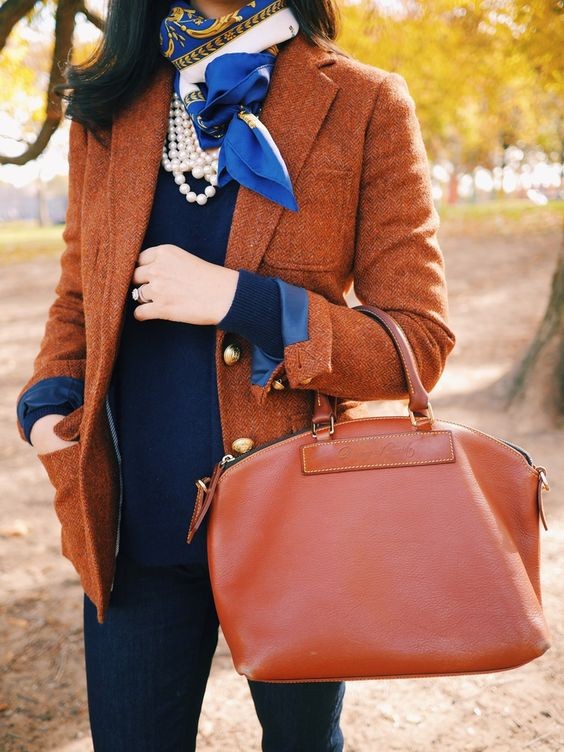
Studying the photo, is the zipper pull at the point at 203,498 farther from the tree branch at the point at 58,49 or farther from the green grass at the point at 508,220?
the green grass at the point at 508,220

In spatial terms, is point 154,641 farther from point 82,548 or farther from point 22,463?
point 22,463

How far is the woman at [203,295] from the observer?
136cm

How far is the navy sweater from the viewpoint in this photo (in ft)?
4.76

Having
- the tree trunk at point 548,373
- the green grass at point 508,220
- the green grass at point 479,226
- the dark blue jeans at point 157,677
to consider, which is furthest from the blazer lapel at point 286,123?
the green grass at point 508,220

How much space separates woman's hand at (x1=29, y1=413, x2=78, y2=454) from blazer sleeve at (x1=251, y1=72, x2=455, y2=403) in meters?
0.47

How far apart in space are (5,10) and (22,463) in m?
3.41

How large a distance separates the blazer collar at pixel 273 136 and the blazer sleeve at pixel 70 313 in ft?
0.49

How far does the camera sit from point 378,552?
124cm

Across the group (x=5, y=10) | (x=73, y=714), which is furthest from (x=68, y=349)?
(x=5, y=10)

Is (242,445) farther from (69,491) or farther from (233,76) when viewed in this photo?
(233,76)

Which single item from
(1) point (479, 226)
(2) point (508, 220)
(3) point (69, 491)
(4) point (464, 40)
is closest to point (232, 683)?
(3) point (69, 491)

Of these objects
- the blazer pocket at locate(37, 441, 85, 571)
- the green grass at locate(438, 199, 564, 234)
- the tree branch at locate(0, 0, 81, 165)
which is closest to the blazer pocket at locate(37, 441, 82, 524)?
the blazer pocket at locate(37, 441, 85, 571)

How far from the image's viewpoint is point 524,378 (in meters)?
5.61

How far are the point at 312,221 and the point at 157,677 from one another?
3.27 ft
